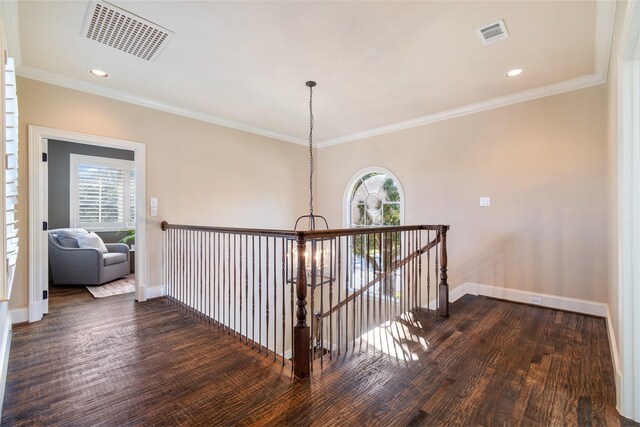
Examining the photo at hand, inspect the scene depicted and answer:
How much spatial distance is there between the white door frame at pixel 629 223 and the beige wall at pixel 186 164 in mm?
4375

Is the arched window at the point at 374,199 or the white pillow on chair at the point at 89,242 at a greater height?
the arched window at the point at 374,199

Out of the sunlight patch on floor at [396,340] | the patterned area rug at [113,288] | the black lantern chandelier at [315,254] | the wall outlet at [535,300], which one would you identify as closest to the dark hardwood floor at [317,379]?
the sunlight patch on floor at [396,340]

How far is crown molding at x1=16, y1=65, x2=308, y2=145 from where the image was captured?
2979 millimetres

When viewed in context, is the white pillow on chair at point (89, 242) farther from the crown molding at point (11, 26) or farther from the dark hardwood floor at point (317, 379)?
the crown molding at point (11, 26)

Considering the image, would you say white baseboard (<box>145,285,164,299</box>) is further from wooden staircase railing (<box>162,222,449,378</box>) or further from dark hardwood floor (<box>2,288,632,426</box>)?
dark hardwood floor (<box>2,288,632,426</box>)

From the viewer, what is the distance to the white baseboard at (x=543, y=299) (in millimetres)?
3080

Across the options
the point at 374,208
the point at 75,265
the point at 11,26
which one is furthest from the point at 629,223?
the point at 75,265

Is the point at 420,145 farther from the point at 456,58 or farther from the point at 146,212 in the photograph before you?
the point at 146,212

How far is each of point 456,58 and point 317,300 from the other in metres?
4.49

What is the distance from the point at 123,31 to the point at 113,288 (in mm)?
3717

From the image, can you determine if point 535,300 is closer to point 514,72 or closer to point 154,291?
point 514,72

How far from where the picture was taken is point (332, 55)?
8.75 ft

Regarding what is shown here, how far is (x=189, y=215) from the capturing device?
4145 millimetres

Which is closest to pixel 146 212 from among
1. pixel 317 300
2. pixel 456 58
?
pixel 317 300
